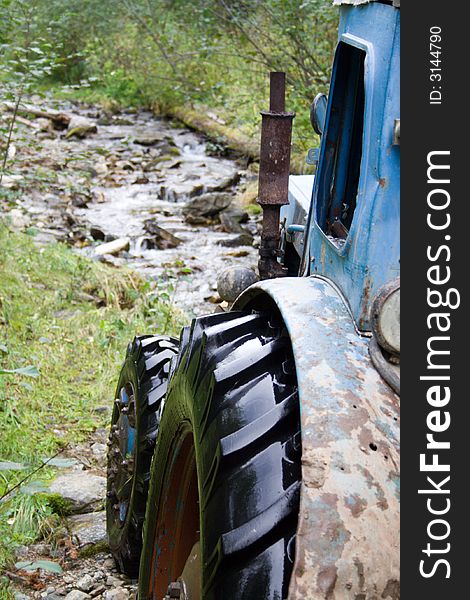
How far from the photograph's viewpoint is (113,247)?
8922 millimetres

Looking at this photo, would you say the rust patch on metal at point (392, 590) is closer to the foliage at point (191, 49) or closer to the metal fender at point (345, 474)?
the metal fender at point (345, 474)

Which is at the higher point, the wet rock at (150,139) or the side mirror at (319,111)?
the wet rock at (150,139)

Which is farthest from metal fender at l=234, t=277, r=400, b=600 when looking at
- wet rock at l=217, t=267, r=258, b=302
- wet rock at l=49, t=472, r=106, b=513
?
wet rock at l=49, t=472, r=106, b=513

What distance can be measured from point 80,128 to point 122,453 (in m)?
12.8

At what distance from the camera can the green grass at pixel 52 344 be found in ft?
12.7

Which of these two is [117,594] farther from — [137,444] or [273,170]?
[273,170]

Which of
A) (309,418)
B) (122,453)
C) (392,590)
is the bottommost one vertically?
(122,453)

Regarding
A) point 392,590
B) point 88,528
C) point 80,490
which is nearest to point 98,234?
point 80,490

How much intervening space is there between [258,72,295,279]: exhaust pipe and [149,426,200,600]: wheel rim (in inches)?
52.1

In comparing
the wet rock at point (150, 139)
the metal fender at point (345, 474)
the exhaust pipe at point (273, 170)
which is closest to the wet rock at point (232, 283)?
the exhaust pipe at point (273, 170)

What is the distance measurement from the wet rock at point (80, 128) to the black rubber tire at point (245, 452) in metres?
13.7

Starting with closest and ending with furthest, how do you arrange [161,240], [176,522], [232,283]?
[176,522] → [232,283] → [161,240]

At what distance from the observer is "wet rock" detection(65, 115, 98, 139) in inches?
596

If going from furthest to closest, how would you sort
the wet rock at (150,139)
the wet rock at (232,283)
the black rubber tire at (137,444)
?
the wet rock at (150,139) → the wet rock at (232,283) → the black rubber tire at (137,444)
